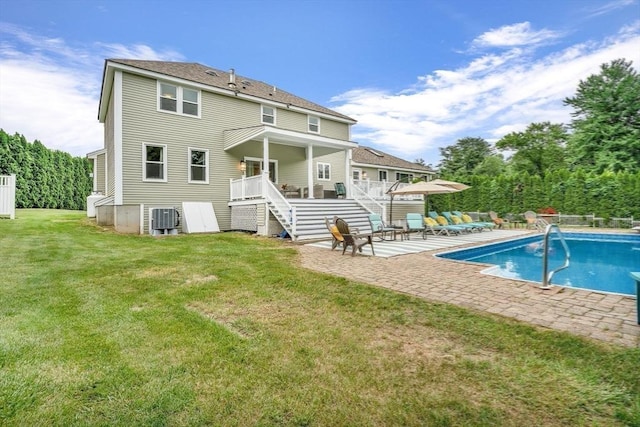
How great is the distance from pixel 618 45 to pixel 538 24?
14.3 meters

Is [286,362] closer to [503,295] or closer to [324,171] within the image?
[503,295]

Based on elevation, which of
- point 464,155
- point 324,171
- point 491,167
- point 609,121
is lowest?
point 324,171

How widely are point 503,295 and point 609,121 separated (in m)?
32.3

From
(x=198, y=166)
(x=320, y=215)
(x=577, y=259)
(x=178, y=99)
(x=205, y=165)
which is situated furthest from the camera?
(x=205, y=165)

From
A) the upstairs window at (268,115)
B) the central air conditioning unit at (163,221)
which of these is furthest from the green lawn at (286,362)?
the upstairs window at (268,115)

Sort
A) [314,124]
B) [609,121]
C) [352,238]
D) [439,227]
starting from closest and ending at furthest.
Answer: [352,238] → [439,227] → [314,124] → [609,121]

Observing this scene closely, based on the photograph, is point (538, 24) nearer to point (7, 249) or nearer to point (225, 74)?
point (225, 74)

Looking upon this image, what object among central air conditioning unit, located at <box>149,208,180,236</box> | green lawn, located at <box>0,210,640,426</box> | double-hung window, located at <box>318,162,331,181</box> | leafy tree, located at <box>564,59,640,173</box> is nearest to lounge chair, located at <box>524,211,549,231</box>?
double-hung window, located at <box>318,162,331,181</box>

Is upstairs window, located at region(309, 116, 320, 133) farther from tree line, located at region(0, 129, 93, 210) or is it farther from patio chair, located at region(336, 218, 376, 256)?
tree line, located at region(0, 129, 93, 210)

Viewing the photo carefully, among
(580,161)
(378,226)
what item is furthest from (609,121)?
(378,226)

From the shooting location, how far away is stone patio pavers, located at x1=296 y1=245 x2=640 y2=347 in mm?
3574

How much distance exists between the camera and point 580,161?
2838 centimetres

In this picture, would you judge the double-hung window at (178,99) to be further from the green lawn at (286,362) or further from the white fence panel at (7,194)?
the green lawn at (286,362)

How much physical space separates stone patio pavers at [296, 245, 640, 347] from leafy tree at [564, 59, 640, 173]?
93.7 feet
